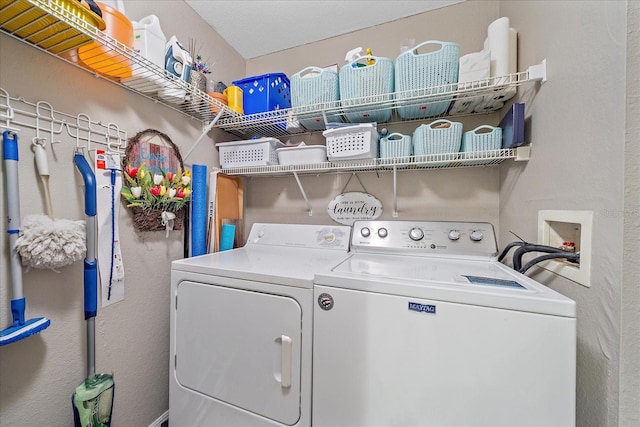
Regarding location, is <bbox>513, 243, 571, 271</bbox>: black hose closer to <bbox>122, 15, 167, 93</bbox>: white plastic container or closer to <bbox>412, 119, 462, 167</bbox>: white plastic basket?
<bbox>412, 119, 462, 167</bbox>: white plastic basket

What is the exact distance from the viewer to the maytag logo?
76 centimetres

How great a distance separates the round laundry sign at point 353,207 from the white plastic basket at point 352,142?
0.38m

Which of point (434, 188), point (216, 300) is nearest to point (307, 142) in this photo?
point (434, 188)

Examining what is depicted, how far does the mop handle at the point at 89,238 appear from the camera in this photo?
98cm

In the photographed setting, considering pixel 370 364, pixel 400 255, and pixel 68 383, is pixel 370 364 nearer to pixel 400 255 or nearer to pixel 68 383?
pixel 400 255

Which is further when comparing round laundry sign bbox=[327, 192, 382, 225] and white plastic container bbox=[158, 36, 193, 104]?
round laundry sign bbox=[327, 192, 382, 225]

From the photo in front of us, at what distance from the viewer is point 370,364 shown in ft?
2.70

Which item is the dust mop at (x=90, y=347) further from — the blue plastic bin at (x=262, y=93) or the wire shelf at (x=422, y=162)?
the blue plastic bin at (x=262, y=93)

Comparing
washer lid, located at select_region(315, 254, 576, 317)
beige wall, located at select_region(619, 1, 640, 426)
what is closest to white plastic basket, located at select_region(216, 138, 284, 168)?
washer lid, located at select_region(315, 254, 576, 317)

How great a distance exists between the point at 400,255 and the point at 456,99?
2.96 ft

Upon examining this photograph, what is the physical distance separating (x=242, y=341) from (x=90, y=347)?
25.6 inches

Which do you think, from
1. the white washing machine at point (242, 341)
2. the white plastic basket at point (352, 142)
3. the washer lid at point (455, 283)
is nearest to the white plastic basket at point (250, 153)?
the white plastic basket at point (352, 142)

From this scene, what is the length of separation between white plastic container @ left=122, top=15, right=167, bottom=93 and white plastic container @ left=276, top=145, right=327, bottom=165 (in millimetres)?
739

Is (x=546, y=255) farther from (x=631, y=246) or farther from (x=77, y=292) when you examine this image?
(x=77, y=292)
